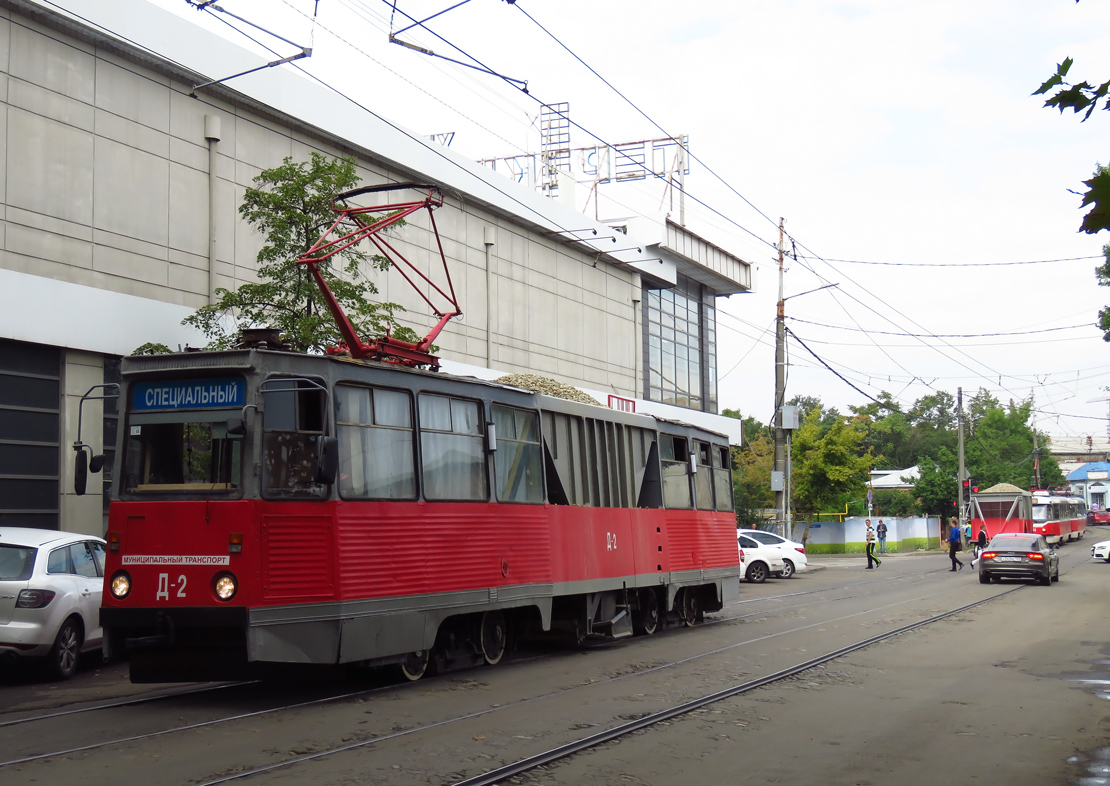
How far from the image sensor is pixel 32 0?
18.0 meters

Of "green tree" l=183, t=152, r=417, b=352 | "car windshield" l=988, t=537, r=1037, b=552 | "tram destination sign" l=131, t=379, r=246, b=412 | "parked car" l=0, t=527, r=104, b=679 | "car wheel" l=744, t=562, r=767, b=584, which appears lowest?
"car wheel" l=744, t=562, r=767, b=584

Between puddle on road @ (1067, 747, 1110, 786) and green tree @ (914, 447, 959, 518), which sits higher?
green tree @ (914, 447, 959, 518)

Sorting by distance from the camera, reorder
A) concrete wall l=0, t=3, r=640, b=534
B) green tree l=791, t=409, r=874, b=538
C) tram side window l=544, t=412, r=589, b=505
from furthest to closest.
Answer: green tree l=791, t=409, r=874, b=538, concrete wall l=0, t=3, r=640, b=534, tram side window l=544, t=412, r=589, b=505

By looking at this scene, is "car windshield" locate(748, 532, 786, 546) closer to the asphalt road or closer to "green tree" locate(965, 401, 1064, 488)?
the asphalt road

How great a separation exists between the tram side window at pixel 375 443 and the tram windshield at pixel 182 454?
42.0 inches

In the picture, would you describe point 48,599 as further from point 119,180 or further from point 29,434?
point 119,180

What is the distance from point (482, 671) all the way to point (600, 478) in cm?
385

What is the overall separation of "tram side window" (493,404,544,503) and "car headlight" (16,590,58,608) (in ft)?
16.4

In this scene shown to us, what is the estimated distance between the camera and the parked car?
11.6m

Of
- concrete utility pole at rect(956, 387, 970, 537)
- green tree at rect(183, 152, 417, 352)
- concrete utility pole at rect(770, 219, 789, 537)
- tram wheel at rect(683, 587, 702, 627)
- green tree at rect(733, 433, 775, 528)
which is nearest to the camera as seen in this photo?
green tree at rect(183, 152, 417, 352)

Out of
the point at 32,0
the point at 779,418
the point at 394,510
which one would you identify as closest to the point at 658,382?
the point at 779,418

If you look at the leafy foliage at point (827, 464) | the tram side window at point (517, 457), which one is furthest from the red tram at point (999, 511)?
the tram side window at point (517, 457)

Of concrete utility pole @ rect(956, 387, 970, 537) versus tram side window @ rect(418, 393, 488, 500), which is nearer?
tram side window @ rect(418, 393, 488, 500)

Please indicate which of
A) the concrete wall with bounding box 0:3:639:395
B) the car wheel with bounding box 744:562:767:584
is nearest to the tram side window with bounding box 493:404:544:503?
the concrete wall with bounding box 0:3:639:395
